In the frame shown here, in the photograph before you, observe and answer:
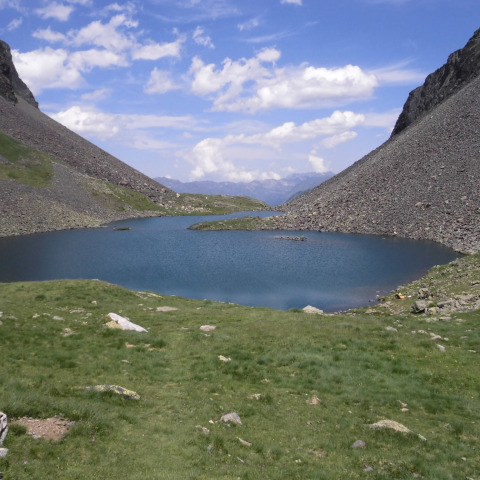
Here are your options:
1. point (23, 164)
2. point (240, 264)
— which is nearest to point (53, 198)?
point (23, 164)

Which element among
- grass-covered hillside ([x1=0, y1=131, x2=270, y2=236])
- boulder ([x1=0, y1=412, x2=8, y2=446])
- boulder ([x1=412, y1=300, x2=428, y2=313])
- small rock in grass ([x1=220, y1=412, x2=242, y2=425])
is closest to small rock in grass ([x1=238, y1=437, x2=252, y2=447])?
small rock in grass ([x1=220, y1=412, x2=242, y2=425])

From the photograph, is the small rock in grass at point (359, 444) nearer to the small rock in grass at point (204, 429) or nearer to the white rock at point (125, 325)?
the small rock in grass at point (204, 429)

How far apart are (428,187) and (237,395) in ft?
367

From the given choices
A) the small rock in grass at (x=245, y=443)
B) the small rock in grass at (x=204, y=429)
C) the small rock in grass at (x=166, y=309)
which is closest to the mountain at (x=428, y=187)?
the small rock in grass at (x=166, y=309)

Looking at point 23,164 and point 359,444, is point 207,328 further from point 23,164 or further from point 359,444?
point 23,164

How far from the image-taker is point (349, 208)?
431 ft

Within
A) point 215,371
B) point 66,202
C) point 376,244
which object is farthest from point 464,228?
point 66,202

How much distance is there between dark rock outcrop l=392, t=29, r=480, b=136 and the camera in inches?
5994

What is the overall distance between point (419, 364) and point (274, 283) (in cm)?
4033

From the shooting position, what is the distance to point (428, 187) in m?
114

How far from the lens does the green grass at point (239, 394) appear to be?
42.8ft

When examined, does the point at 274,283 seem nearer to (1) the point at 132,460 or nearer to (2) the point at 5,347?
(2) the point at 5,347

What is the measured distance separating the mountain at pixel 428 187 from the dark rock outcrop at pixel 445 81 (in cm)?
48

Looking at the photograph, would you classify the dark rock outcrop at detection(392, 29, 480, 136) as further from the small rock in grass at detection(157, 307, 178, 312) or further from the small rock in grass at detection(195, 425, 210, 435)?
the small rock in grass at detection(195, 425, 210, 435)
